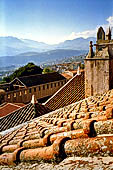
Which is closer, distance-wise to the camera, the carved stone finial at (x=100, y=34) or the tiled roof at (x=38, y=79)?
the carved stone finial at (x=100, y=34)

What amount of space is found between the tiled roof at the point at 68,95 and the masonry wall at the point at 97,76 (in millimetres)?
1316

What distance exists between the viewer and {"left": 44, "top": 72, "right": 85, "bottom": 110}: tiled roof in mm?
9961

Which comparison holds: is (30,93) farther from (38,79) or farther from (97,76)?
(97,76)

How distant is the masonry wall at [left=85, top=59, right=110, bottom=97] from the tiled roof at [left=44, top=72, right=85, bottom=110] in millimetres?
1316

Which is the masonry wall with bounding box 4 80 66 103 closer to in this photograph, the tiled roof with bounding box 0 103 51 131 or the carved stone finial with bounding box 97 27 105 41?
the tiled roof with bounding box 0 103 51 131

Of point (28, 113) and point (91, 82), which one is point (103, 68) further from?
point (28, 113)

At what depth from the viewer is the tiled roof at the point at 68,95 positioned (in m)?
9.96

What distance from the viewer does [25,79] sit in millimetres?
32500

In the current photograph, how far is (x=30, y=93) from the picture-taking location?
105 ft

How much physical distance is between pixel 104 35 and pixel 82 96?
319 cm

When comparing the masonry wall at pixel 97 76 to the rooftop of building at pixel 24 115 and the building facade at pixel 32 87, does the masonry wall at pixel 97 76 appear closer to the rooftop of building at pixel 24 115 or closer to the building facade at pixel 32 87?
the rooftop of building at pixel 24 115

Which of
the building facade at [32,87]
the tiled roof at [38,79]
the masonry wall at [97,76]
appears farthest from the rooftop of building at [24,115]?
the tiled roof at [38,79]

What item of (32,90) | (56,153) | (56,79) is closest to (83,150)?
(56,153)

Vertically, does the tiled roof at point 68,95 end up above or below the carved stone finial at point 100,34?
below
